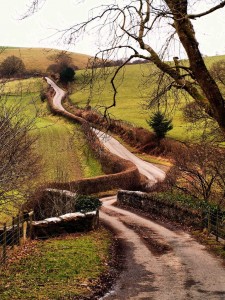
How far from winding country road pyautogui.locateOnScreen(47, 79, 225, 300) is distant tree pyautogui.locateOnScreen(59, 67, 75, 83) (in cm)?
8017

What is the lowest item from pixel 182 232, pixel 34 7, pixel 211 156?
pixel 182 232

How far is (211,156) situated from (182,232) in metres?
7.45

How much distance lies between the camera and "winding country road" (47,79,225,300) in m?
10.8

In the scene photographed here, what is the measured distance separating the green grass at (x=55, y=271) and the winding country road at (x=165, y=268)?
883 millimetres

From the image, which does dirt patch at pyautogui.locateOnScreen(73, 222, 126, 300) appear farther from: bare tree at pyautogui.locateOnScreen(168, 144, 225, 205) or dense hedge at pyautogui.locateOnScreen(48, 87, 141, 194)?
dense hedge at pyautogui.locateOnScreen(48, 87, 141, 194)

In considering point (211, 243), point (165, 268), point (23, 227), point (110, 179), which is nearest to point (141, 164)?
point (110, 179)

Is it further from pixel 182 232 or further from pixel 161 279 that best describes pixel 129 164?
pixel 161 279

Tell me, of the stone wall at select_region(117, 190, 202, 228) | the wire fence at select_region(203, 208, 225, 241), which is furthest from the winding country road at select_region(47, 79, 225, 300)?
the stone wall at select_region(117, 190, 202, 228)

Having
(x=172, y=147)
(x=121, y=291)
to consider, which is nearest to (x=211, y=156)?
(x=121, y=291)

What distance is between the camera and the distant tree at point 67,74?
3858 inches

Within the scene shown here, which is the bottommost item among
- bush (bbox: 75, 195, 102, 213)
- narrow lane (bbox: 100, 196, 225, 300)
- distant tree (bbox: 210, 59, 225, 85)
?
bush (bbox: 75, 195, 102, 213)

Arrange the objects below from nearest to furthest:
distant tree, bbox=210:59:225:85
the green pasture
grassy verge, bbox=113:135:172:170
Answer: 1. distant tree, bbox=210:59:225:85
2. the green pasture
3. grassy verge, bbox=113:135:172:170

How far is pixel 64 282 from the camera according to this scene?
37.0 ft

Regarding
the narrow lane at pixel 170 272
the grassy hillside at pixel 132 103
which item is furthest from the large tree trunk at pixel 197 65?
the grassy hillside at pixel 132 103
